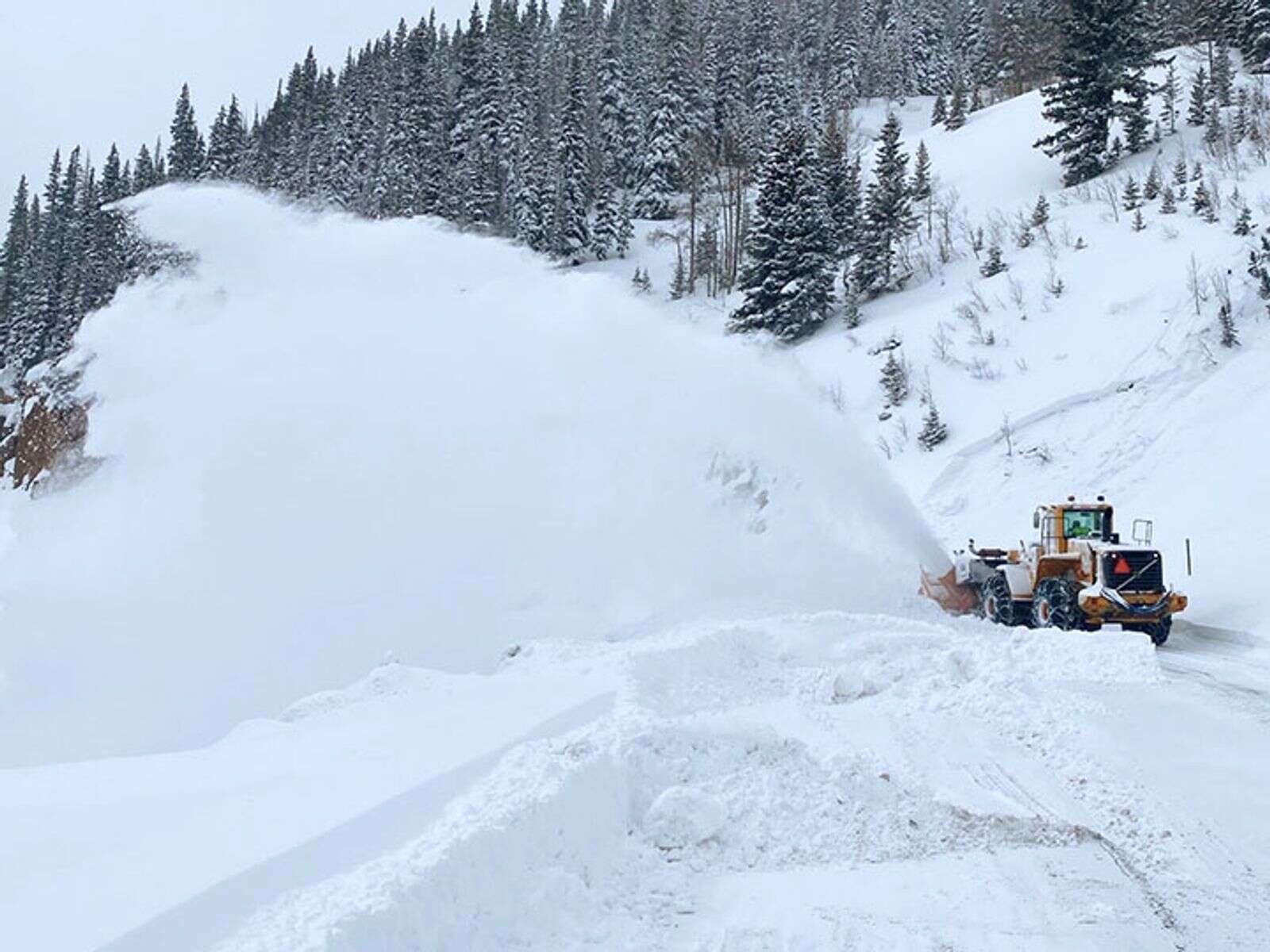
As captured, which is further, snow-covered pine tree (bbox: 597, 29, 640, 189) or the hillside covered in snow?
snow-covered pine tree (bbox: 597, 29, 640, 189)

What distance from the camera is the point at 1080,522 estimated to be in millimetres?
14891

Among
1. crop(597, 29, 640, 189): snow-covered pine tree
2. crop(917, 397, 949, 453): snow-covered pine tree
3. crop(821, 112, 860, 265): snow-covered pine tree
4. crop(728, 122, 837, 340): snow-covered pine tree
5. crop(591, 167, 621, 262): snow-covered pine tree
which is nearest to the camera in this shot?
crop(917, 397, 949, 453): snow-covered pine tree

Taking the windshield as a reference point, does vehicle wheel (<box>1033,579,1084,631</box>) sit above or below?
below

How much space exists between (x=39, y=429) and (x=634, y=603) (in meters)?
42.1

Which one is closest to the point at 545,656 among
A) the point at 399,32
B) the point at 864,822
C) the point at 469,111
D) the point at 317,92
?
the point at 864,822

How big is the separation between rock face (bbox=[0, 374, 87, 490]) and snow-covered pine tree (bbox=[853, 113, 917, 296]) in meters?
27.9

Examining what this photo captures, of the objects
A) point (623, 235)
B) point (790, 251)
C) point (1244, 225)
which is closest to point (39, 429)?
point (623, 235)

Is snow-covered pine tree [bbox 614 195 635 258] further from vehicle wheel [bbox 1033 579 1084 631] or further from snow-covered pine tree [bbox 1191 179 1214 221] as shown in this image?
vehicle wheel [bbox 1033 579 1084 631]

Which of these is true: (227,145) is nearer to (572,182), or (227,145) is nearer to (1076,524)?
(572,182)

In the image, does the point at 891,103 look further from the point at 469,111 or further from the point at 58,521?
the point at 58,521

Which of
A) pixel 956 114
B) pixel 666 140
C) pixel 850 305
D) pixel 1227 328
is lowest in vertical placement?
pixel 1227 328

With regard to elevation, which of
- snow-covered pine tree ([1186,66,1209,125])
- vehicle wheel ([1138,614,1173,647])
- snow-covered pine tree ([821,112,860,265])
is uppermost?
snow-covered pine tree ([1186,66,1209,125])

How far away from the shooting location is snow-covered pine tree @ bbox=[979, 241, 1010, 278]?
95.7 ft

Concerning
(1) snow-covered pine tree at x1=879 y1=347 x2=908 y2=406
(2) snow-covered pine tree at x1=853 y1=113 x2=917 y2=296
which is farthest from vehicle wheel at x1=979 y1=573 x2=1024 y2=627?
(2) snow-covered pine tree at x1=853 y1=113 x2=917 y2=296
